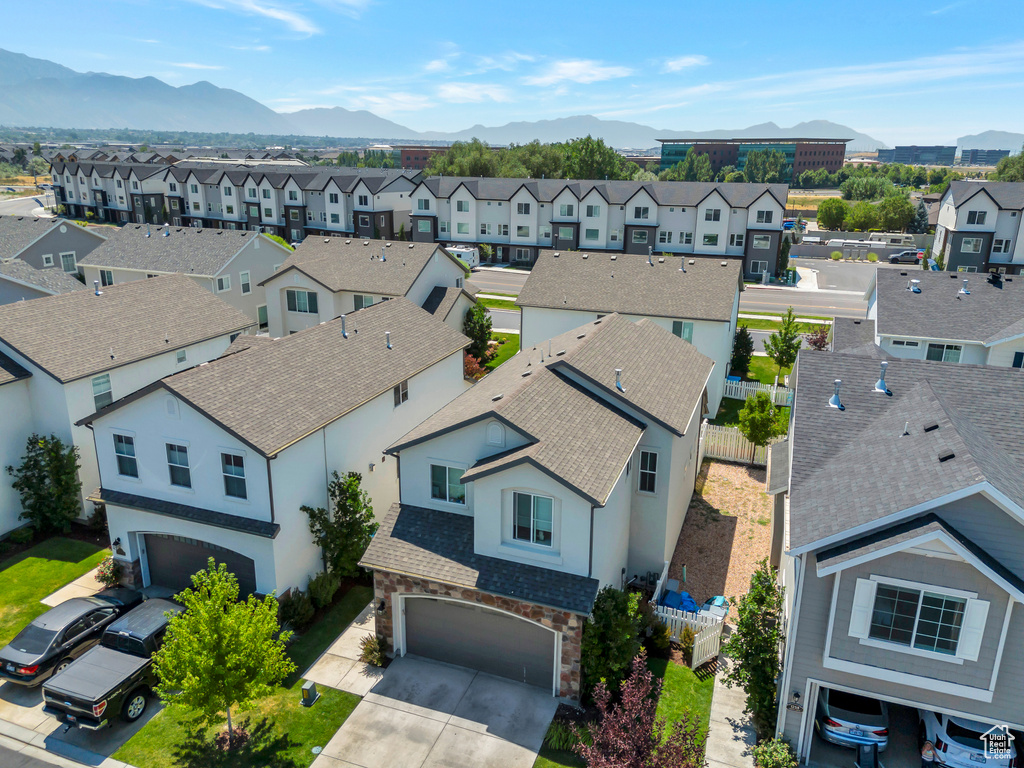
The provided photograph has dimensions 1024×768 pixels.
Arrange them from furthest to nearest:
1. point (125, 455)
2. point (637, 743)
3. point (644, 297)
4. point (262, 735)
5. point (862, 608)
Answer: point (644, 297), point (125, 455), point (262, 735), point (862, 608), point (637, 743)

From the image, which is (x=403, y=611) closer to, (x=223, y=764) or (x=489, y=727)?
(x=489, y=727)

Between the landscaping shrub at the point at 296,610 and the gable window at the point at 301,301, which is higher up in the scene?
the gable window at the point at 301,301

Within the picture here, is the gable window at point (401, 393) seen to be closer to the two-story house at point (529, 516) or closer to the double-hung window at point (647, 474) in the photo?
the two-story house at point (529, 516)

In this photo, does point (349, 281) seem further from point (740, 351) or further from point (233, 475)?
point (740, 351)

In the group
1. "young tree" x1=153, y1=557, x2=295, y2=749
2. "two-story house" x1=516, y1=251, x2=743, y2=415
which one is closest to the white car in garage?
"young tree" x1=153, y1=557, x2=295, y2=749

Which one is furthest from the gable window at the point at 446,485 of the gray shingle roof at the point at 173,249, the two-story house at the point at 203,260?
the gray shingle roof at the point at 173,249

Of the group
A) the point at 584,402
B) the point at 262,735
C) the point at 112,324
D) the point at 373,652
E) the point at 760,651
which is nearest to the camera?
the point at 760,651
